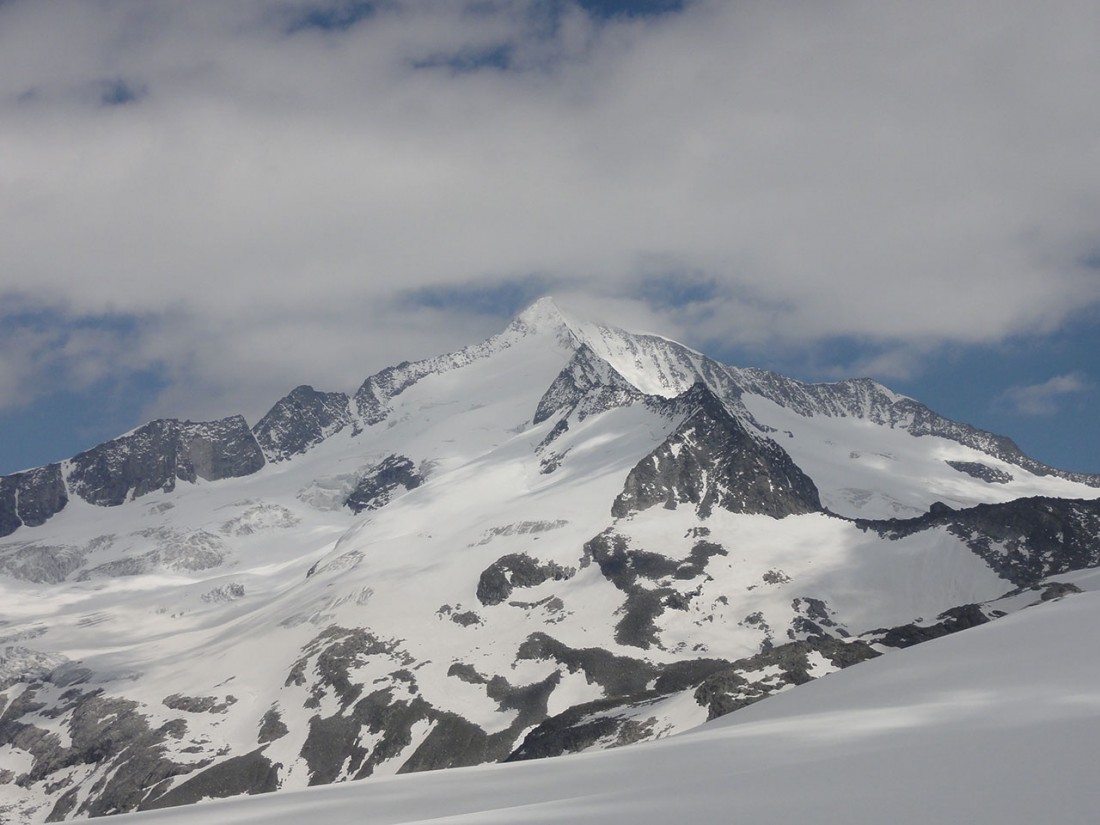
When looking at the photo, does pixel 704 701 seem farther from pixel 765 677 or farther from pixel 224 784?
pixel 224 784

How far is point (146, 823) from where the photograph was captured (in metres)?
29.0

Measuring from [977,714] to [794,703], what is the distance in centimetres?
1717

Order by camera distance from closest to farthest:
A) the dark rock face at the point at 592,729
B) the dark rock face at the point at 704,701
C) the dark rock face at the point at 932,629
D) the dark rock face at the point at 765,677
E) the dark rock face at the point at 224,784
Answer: the dark rock face at the point at 765,677, the dark rock face at the point at 704,701, the dark rock face at the point at 592,729, the dark rock face at the point at 932,629, the dark rock face at the point at 224,784

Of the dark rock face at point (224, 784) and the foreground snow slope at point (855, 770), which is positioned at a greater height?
the foreground snow slope at point (855, 770)

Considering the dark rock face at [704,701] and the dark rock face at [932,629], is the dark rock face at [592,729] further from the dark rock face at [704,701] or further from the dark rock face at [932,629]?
the dark rock face at [932,629]

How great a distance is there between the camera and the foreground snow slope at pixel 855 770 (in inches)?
720

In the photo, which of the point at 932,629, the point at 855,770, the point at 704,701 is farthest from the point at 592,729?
the point at 855,770

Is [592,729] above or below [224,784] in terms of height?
above

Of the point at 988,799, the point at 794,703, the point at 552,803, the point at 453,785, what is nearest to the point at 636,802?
the point at 552,803

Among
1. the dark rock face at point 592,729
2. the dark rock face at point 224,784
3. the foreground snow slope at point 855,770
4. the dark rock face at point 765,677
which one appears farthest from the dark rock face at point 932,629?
the dark rock face at point 224,784

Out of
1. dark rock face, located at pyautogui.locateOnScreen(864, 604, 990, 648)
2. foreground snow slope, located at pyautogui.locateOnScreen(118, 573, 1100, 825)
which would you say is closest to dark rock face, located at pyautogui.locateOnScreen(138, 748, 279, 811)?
dark rock face, located at pyautogui.locateOnScreen(864, 604, 990, 648)

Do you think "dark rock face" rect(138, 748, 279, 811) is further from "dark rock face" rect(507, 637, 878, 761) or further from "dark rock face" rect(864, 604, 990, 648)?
"dark rock face" rect(864, 604, 990, 648)

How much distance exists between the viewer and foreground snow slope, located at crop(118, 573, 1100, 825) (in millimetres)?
18297

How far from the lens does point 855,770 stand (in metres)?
21.5
